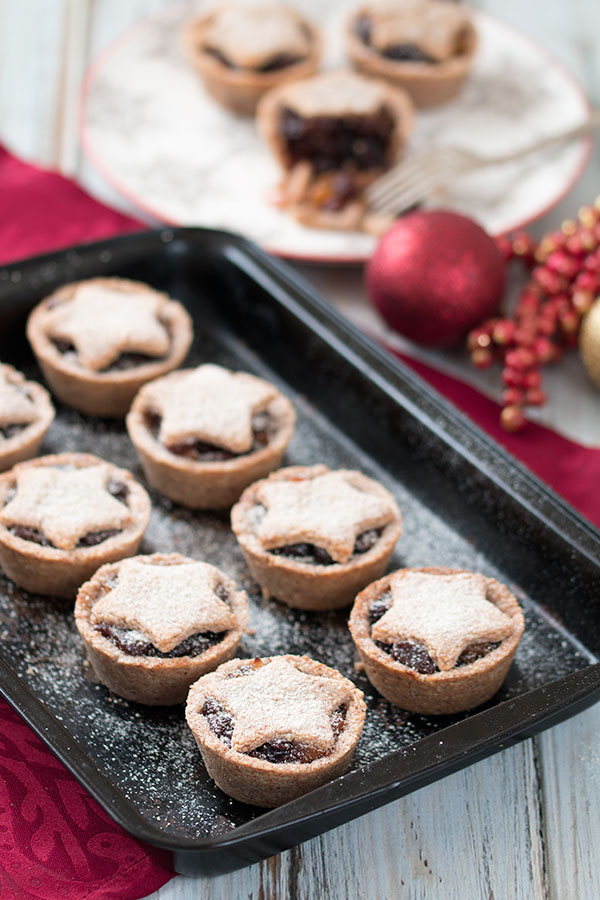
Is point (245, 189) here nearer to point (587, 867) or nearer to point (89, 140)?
point (89, 140)

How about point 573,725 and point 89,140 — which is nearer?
point 573,725

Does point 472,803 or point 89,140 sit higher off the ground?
point 89,140

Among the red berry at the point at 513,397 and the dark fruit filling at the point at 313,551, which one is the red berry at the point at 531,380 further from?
the dark fruit filling at the point at 313,551

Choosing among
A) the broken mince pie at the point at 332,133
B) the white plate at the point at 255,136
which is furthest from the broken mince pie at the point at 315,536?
the broken mince pie at the point at 332,133

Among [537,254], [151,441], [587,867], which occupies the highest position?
[537,254]

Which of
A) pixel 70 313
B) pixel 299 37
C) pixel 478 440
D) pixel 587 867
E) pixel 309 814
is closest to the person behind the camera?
pixel 309 814

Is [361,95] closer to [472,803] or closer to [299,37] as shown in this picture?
[299,37]

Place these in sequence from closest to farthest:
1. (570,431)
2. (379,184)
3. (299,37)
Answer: (570,431) → (379,184) → (299,37)

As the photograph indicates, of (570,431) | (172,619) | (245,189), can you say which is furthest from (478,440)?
(245,189)
